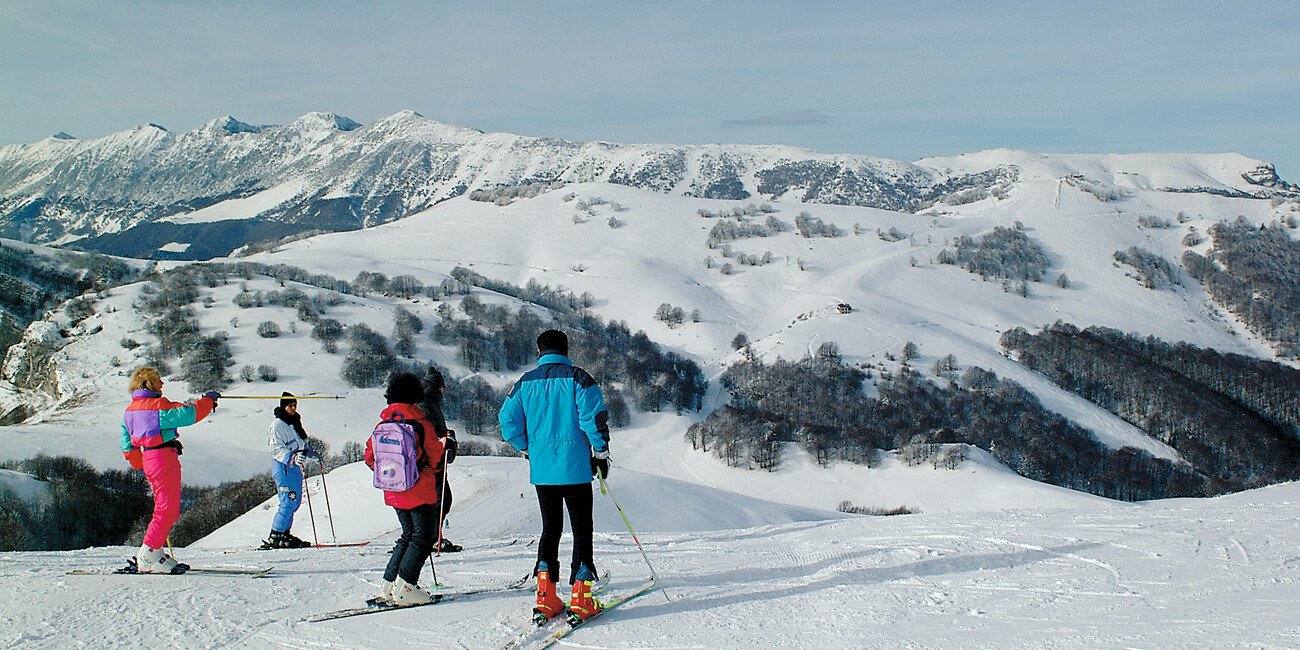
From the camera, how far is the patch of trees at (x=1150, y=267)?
10344 cm

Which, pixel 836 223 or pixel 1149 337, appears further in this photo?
pixel 836 223

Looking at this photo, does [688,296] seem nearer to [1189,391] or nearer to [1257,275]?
[1189,391]

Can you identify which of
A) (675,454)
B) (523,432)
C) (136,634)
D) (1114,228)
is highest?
(1114,228)

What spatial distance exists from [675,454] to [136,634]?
153ft

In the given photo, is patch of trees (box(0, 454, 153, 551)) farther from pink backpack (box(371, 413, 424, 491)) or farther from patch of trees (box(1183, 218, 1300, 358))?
patch of trees (box(1183, 218, 1300, 358))

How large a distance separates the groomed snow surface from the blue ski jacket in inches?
50.4

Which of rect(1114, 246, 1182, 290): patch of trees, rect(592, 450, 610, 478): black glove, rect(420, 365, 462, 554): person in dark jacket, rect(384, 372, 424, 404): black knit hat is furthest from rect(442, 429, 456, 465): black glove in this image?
rect(1114, 246, 1182, 290): patch of trees

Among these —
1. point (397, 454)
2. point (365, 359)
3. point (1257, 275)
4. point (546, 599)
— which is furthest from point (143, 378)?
point (1257, 275)

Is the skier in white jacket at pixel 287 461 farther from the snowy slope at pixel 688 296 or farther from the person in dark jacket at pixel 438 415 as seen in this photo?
the snowy slope at pixel 688 296

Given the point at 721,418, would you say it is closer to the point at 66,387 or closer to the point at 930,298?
the point at 66,387

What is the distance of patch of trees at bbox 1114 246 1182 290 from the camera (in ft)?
339

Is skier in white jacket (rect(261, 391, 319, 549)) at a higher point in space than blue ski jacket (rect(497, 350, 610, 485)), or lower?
lower

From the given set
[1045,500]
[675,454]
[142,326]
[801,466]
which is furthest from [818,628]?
[142,326]

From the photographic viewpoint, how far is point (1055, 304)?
95500mm
